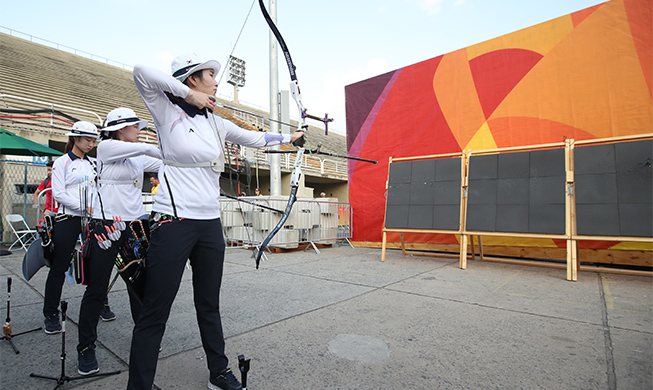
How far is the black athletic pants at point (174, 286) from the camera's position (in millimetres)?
1610

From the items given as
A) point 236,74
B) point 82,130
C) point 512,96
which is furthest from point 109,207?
point 236,74

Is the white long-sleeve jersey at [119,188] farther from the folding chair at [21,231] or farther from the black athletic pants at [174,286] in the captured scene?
the folding chair at [21,231]

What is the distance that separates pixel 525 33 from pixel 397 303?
545 cm

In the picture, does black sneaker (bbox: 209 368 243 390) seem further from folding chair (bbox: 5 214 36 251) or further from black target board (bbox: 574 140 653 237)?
folding chair (bbox: 5 214 36 251)

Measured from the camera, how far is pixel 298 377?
6.36 feet

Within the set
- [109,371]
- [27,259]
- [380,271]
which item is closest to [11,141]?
[27,259]

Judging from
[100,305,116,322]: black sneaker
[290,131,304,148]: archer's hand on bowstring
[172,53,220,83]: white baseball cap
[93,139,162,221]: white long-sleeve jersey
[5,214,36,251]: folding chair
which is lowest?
[100,305,116,322]: black sneaker

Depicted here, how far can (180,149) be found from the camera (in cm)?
177

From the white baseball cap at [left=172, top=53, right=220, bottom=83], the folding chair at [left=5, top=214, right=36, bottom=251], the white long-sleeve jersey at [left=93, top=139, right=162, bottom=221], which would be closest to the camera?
the white baseball cap at [left=172, top=53, right=220, bottom=83]

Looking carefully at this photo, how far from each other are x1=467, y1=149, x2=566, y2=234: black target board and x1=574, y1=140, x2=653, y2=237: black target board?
228 mm

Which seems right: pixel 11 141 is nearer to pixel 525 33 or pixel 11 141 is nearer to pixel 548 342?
pixel 548 342

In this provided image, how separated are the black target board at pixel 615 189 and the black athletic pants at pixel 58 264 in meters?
5.45

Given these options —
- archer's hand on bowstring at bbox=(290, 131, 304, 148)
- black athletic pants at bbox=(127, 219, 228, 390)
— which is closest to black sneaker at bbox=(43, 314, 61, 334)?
black athletic pants at bbox=(127, 219, 228, 390)

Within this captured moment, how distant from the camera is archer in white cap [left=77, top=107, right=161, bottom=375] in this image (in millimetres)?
2129
